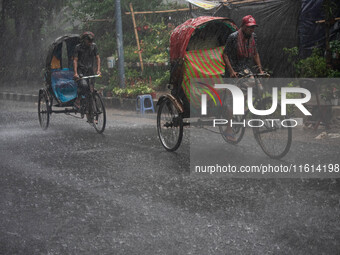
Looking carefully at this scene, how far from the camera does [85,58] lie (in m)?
10.5

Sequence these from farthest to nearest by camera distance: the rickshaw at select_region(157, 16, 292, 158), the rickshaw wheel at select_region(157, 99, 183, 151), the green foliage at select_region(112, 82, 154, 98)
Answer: the green foliage at select_region(112, 82, 154, 98), the rickshaw wheel at select_region(157, 99, 183, 151), the rickshaw at select_region(157, 16, 292, 158)

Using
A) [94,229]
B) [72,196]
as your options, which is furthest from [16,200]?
[94,229]

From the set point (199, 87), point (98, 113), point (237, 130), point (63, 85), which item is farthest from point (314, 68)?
point (63, 85)

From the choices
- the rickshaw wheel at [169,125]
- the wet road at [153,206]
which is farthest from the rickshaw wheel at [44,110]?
the rickshaw wheel at [169,125]

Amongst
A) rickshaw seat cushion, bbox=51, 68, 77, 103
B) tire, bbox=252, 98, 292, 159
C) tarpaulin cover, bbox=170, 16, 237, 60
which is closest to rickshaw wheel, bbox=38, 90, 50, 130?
rickshaw seat cushion, bbox=51, 68, 77, 103

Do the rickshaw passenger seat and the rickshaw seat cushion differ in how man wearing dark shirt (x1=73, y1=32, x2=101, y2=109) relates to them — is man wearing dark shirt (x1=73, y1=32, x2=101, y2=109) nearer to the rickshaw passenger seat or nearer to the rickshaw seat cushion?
the rickshaw seat cushion

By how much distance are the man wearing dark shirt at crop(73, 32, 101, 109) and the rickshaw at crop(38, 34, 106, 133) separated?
15 cm

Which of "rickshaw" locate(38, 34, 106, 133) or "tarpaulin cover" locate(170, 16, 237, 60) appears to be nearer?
"tarpaulin cover" locate(170, 16, 237, 60)

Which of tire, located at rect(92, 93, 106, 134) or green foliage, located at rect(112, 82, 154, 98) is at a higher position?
green foliage, located at rect(112, 82, 154, 98)

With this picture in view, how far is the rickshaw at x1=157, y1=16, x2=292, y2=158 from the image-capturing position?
728cm

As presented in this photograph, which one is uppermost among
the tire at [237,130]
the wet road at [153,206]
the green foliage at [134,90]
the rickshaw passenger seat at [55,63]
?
the rickshaw passenger seat at [55,63]

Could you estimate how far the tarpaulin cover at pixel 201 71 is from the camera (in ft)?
25.7

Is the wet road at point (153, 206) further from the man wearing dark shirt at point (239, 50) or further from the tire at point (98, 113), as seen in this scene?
the tire at point (98, 113)

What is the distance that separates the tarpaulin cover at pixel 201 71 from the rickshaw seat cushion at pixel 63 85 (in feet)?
13.3
